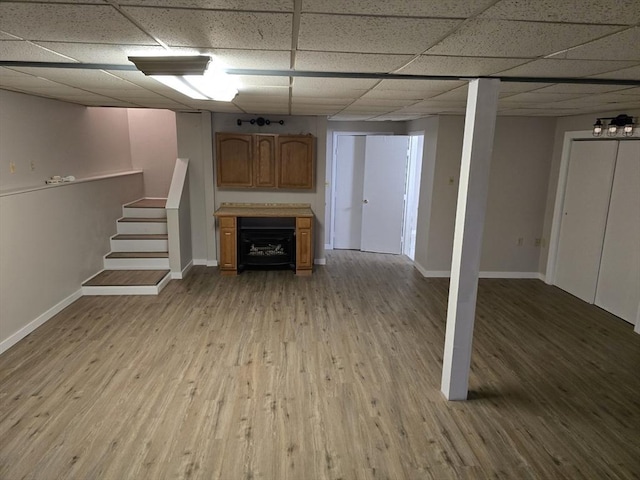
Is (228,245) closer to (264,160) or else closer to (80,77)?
(264,160)

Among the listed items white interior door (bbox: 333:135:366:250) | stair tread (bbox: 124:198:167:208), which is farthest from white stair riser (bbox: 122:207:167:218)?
white interior door (bbox: 333:135:366:250)

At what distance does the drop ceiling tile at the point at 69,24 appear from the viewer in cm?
151

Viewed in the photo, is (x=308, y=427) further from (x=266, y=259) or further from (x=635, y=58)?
(x=266, y=259)

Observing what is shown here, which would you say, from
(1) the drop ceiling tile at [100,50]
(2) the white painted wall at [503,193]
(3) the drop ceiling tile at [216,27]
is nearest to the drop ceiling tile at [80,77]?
(1) the drop ceiling tile at [100,50]

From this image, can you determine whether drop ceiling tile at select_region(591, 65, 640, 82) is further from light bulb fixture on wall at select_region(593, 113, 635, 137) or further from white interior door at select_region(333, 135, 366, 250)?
white interior door at select_region(333, 135, 366, 250)

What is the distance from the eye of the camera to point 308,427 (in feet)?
8.93

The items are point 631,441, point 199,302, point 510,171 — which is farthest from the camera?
point 510,171

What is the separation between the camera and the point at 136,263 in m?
5.62

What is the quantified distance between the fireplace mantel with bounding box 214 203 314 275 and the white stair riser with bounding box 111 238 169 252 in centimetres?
85

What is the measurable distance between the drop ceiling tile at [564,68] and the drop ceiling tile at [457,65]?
0.35ft

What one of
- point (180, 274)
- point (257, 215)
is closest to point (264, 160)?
point (257, 215)

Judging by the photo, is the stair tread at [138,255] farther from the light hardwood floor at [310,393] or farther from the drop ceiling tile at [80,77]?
the drop ceiling tile at [80,77]

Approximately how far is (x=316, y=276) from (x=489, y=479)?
392 centimetres

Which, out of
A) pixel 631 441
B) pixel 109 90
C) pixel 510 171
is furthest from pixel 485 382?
pixel 109 90
